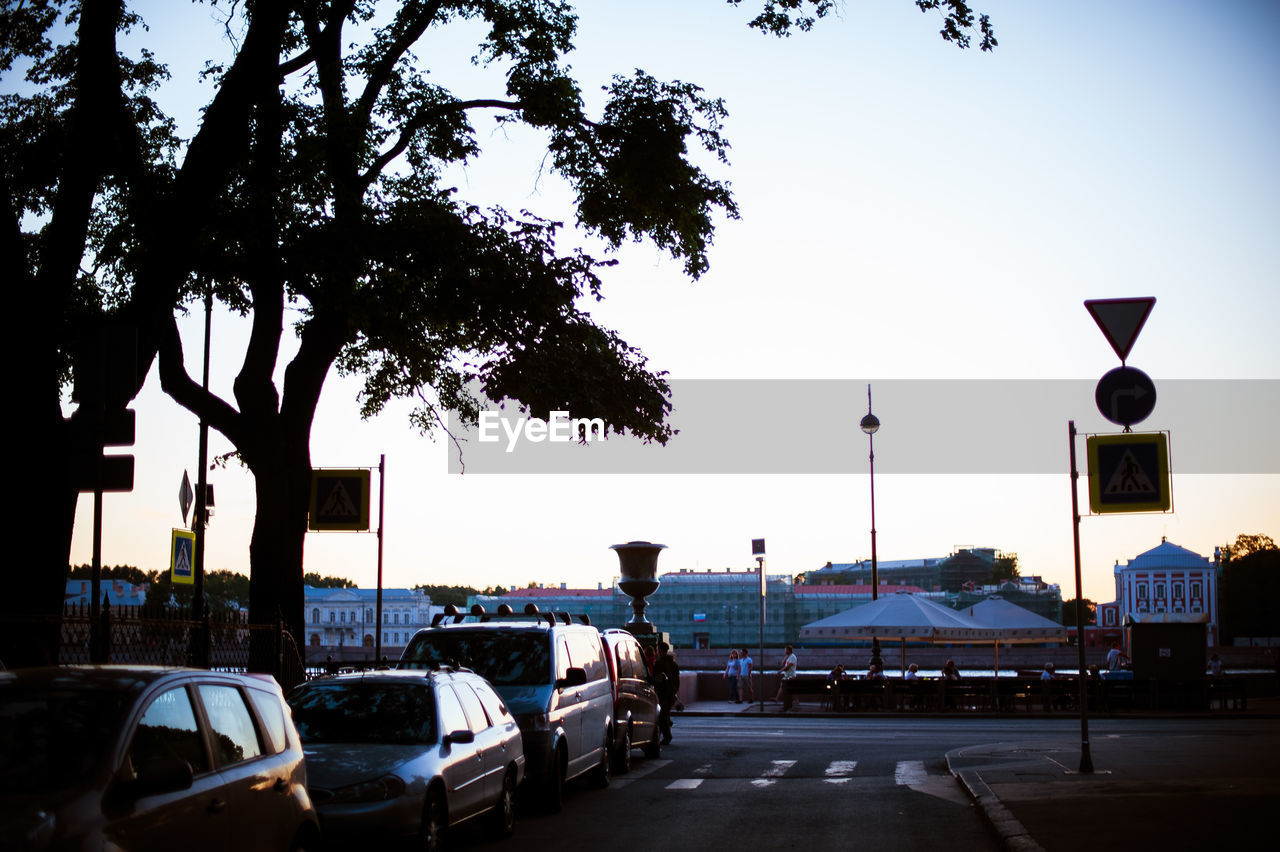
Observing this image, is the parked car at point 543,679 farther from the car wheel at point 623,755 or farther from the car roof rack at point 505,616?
the car wheel at point 623,755

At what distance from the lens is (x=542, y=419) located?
1945cm

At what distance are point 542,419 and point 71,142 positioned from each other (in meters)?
8.56

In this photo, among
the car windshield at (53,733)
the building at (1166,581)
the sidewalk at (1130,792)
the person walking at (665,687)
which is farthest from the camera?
the building at (1166,581)

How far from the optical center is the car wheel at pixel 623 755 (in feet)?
59.9

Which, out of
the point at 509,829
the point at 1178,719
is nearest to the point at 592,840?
the point at 509,829

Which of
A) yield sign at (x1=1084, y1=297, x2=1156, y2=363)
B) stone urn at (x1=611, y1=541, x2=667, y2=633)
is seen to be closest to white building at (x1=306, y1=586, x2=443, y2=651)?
stone urn at (x1=611, y1=541, x2=667, y2=633)

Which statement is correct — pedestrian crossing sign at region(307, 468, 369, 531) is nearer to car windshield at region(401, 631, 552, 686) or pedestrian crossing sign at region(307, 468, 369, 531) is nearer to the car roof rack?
the car roof rack

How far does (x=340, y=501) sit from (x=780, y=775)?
6779 millimetres

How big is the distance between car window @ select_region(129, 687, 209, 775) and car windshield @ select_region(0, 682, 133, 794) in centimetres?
14

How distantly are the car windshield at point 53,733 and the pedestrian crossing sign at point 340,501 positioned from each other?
461 inches

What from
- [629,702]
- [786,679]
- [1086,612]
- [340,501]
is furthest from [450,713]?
[1086,612]

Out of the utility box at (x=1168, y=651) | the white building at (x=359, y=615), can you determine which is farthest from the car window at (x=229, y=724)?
the white building at (x=359, y=615)

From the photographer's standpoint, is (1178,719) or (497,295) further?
(1178,719)

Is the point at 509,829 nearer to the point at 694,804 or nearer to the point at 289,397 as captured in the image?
the point at 694,804
